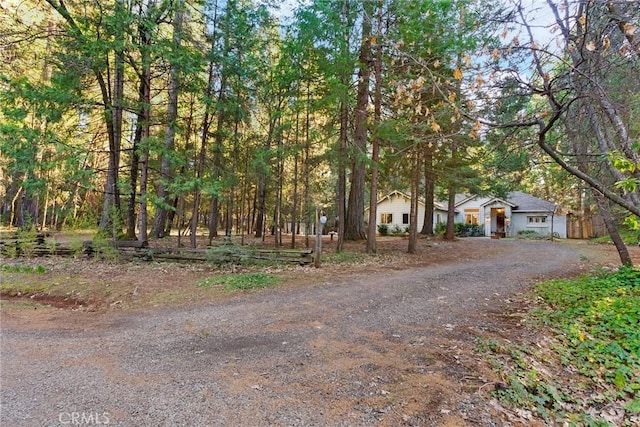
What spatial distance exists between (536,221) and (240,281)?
27857mm

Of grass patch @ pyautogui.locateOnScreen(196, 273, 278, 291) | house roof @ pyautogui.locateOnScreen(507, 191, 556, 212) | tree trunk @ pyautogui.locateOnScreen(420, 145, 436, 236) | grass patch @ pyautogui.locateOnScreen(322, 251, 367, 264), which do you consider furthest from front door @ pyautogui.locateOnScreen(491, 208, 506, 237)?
grass patch @ pyautogui.locateOnScreen(196, 273, 278, 291)

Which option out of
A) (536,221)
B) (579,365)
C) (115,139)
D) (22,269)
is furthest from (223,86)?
(536,221)

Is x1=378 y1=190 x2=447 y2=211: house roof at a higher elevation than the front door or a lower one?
higher

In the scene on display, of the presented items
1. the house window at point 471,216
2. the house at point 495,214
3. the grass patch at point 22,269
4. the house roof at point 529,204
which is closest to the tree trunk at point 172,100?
the grass patch at point 22,269

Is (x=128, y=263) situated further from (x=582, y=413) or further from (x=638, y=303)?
(x=638, y=303)

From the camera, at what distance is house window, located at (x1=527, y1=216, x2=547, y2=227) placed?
2616 centimetres

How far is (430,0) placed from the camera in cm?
863

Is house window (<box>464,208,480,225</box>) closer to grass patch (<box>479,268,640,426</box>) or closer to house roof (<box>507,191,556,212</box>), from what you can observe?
house roof (<box>507,191,556,212</box>)

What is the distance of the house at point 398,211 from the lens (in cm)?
2827

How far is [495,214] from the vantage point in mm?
27859

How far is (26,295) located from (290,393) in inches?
272

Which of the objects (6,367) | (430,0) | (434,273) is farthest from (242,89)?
(6,367)

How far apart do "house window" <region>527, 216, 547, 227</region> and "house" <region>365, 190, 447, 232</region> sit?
6.73 meters

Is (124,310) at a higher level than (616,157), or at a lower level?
lower
